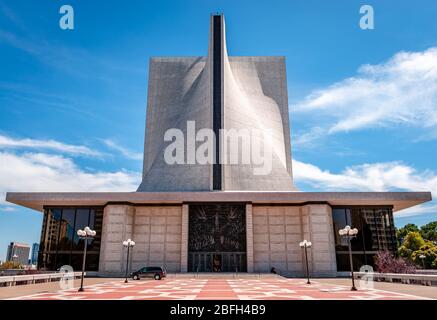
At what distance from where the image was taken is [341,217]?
3462 centimetres

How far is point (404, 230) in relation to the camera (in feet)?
262

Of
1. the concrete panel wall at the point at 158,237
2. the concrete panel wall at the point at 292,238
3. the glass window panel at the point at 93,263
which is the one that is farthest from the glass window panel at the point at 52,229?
the concrete panel wall at the point at 292,238

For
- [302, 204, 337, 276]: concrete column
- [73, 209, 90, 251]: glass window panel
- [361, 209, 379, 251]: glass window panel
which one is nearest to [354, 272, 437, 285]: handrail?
[302, 204, 337, 276]: concrete column

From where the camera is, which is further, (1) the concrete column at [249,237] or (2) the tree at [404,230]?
(2) the tree at [404,230]

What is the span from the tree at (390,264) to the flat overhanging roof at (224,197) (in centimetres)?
537

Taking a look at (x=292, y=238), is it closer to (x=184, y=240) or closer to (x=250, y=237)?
(x=250, y=237)

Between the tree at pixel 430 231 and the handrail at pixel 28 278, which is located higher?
the tree at pixel 430 231

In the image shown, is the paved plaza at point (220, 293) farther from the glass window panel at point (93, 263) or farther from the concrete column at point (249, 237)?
the glass window panel at point (93, 263)

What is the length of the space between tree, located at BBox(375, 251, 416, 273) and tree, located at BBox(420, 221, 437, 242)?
194 feet

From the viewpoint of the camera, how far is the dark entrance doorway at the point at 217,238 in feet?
107

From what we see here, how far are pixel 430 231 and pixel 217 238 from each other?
70.6 m

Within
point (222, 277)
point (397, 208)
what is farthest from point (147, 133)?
point (397, 208)

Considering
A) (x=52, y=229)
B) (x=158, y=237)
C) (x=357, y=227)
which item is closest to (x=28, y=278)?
(x=158, y=237)
